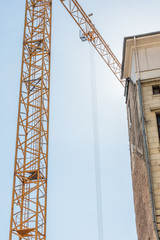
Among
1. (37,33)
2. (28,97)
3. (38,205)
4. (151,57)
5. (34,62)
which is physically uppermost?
(37,33)

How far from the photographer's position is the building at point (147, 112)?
72.4 ft

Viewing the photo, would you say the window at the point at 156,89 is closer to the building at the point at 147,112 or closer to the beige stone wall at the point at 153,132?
the building at the point at 147,112

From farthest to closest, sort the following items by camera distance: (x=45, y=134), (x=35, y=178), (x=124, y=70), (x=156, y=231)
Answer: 1. (x=45, y=134)
2. (x=35, y=178)
3. (x=124, y=70)
4. (x=156, y=231)

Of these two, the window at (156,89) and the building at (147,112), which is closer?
the building at (147,112)

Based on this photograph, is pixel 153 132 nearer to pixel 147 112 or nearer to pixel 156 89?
pixel 147 112

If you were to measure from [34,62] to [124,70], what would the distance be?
2744 cm

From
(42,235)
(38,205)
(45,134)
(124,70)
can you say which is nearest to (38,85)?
(45,134)

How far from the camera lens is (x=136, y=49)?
25750 millimetres

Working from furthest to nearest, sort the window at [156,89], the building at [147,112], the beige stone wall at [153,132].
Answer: the window at [156,89] → the building at [147,112] → the beige stone wall at [153,132]

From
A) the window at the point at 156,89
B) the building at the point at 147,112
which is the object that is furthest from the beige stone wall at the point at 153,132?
the window at the point at 156,89

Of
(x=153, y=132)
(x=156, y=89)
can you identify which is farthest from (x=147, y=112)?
(x=156, y=89)

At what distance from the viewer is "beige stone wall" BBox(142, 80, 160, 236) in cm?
2191

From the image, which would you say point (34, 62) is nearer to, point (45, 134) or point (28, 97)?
point (28, 97)

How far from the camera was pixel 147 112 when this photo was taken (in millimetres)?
24016
